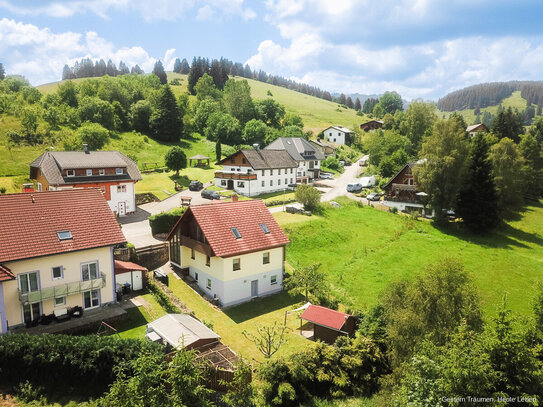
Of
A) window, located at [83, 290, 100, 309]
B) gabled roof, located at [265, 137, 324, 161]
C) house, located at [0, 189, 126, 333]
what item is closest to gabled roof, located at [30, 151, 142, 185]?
house, located at [0, 189, 126, 333]

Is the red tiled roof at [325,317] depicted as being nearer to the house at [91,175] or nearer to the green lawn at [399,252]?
the green lawn at [399,252]

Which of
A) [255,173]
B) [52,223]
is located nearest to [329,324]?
[52,223]

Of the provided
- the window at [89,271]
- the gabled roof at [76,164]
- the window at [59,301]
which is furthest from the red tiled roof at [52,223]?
the gabled roof at [76,164]

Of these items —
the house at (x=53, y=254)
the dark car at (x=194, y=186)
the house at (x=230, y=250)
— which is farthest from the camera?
the dark car at (x=194, y=186)

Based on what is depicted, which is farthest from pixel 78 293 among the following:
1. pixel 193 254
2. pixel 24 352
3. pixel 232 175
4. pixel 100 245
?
pixel 232 175

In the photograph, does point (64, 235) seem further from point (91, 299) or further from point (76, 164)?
point (76, 164)
